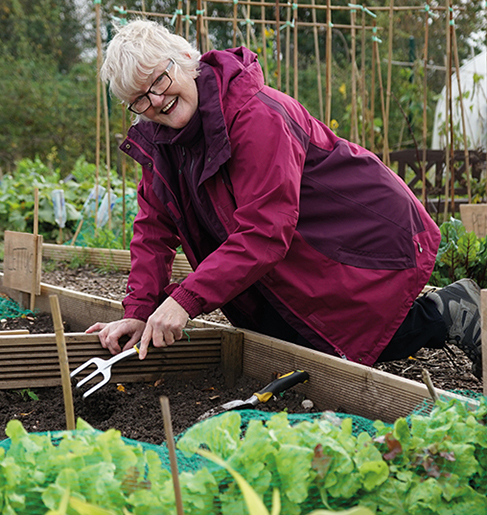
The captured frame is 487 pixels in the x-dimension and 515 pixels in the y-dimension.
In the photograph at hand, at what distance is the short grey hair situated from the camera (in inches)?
71.4

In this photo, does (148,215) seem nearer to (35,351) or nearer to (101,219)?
(35,351)

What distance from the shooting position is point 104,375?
77.7 inches

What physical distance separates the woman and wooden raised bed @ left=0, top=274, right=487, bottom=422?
11 cm

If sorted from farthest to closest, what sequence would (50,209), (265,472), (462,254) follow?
(50,209) → (462,254) → (265,472)

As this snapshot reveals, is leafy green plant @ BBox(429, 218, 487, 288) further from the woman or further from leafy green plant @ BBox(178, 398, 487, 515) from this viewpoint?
leafy green plant @ BBox(178, 398, 487, 515)

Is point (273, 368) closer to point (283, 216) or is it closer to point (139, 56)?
point (283, 216)

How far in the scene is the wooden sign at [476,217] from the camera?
3.55m

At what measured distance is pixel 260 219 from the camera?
178 centimetres

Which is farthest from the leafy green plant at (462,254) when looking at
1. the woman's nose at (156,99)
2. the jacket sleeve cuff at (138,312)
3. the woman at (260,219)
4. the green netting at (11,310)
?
the green netting at (11,310)

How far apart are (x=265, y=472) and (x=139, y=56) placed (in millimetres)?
1286

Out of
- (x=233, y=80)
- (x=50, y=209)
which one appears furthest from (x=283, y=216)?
(x=50, y=209)

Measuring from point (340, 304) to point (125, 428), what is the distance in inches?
31.0

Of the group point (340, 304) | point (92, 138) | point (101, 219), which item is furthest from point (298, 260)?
point (92, 138)

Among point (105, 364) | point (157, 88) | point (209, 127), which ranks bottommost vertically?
point (105, 364)
